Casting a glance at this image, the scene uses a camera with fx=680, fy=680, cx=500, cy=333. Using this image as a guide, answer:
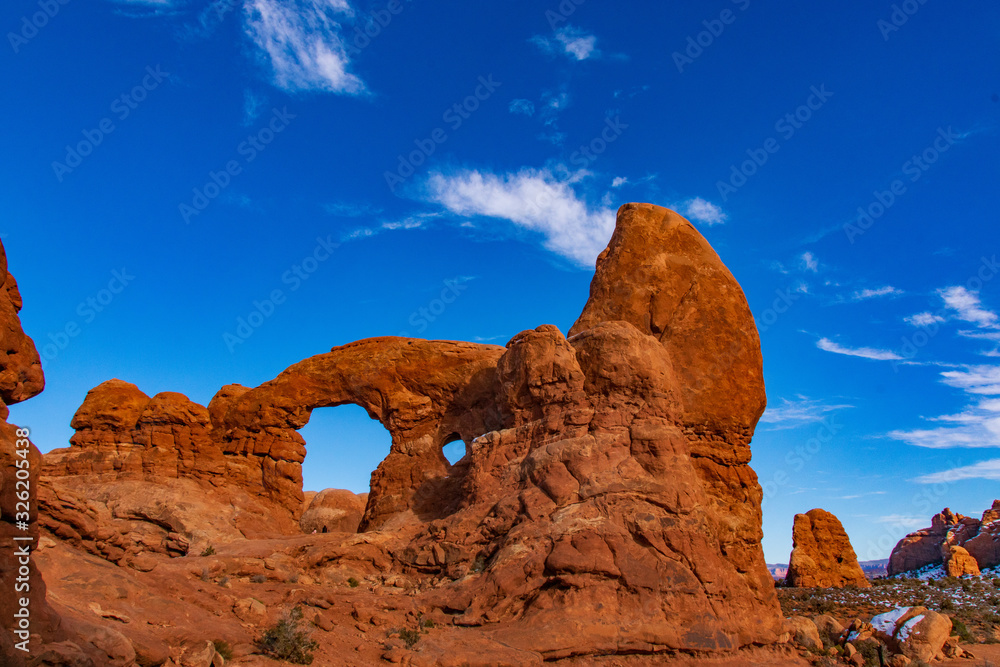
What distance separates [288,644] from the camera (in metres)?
8.98

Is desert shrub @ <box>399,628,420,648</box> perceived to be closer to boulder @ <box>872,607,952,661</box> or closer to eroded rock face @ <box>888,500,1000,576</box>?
boulder @ <box>872,607,952,661</box>

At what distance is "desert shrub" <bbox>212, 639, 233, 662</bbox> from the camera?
28.0 feet

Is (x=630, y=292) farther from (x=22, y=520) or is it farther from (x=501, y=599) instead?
(x=22, y=520)

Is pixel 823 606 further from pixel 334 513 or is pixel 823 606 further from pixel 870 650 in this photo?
pixel 334 513

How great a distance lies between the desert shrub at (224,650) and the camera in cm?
855

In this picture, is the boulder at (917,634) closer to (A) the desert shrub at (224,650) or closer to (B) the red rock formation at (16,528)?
(A) the desert shrub at (224,650)

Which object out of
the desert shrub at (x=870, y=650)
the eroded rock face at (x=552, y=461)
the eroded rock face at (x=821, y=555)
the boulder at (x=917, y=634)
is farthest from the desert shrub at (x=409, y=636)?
the eroded rock face at (x=821, y=555)

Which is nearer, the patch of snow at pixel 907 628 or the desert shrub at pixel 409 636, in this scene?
the desert shrub at pixel 409 636

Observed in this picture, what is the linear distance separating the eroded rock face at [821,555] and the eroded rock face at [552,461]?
18513 mm

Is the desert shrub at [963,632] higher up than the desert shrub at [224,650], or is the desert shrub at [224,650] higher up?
the desert shrub at [224,650]

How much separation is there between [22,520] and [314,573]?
372 inches

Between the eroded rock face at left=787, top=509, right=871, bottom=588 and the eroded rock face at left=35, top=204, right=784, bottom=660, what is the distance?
729 inches

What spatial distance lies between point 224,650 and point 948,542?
182ft

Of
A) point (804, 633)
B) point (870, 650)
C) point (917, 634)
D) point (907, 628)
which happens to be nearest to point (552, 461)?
point (804, 633)
